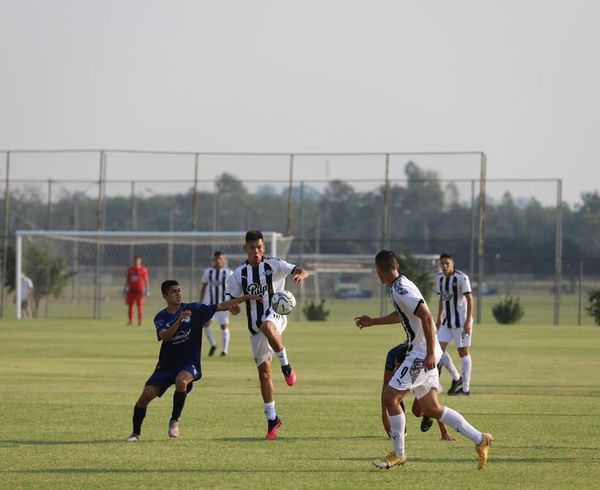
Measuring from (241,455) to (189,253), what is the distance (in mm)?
40329

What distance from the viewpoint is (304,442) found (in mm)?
12969

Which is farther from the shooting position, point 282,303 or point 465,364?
point 465,364

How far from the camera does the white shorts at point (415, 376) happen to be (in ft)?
35.8

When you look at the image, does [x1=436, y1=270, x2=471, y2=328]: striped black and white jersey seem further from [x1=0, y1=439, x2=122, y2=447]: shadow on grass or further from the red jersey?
the red jersey

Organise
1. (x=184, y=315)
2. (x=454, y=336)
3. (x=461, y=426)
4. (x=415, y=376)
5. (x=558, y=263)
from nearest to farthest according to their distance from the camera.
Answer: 1. (x=461, y=426)
2. (x=415, y=376)
3. (x=184, y=315)
4. (x=454, y=336)
5. (x=558, y=263)

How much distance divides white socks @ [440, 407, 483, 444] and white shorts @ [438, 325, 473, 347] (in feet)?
28.6

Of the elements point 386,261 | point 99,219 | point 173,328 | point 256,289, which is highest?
point 99,219

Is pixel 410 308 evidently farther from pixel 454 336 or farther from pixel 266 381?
pixel 454 336

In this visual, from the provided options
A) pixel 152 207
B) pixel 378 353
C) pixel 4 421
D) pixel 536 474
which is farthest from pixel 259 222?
pixel 536 474

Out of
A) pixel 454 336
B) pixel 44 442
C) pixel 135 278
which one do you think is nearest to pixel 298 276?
pixel 44 442

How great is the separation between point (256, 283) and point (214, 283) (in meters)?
14.6

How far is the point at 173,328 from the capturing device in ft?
43.2

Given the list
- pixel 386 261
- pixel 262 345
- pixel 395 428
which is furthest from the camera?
pixel 262 345

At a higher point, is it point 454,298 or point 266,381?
point 454,298
